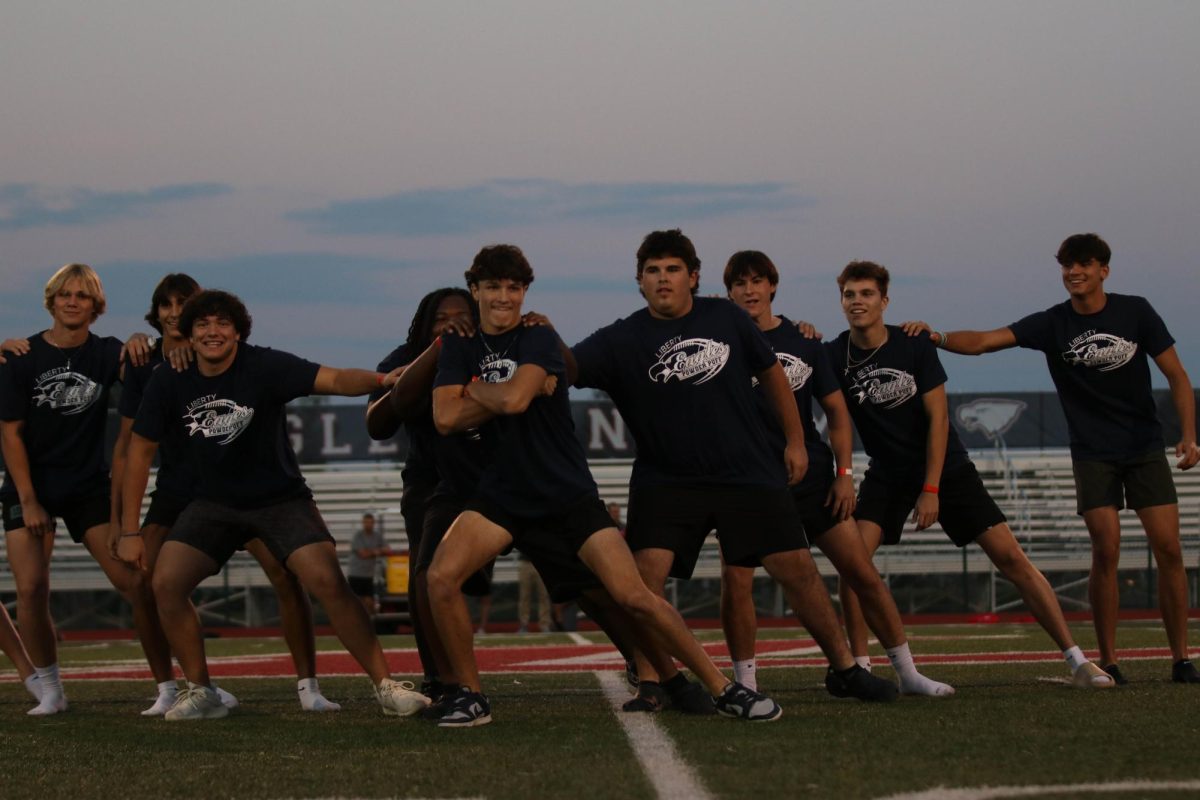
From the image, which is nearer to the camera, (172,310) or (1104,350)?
(172,310)

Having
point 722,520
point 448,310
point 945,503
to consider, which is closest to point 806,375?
point 945,503

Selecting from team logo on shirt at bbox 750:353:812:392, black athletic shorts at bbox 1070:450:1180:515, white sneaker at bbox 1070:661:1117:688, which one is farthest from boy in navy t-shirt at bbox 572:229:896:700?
black athletic shorts at bbox 1070:450:1180:515

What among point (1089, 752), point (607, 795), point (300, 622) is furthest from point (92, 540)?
point (1089, 752)

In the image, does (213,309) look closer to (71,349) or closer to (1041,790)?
(71,349)

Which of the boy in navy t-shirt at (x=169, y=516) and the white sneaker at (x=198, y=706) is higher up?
the boy in navy t-shirt at (x=169, y=516)

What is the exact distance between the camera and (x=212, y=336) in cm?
695

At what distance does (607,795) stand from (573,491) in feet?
6.36

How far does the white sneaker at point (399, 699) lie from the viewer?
22.2 ft

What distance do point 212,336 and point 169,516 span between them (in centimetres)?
110

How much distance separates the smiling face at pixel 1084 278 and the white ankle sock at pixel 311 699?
13.7 ft

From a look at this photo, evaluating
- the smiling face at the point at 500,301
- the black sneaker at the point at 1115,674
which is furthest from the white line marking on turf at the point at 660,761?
the black sneaker at the point at 1115,674

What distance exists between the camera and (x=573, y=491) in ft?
20.4

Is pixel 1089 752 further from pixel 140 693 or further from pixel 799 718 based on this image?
pixel 140 693

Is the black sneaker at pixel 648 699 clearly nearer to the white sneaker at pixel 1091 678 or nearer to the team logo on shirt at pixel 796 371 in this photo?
the team logo on shirt at pixel 796 371
